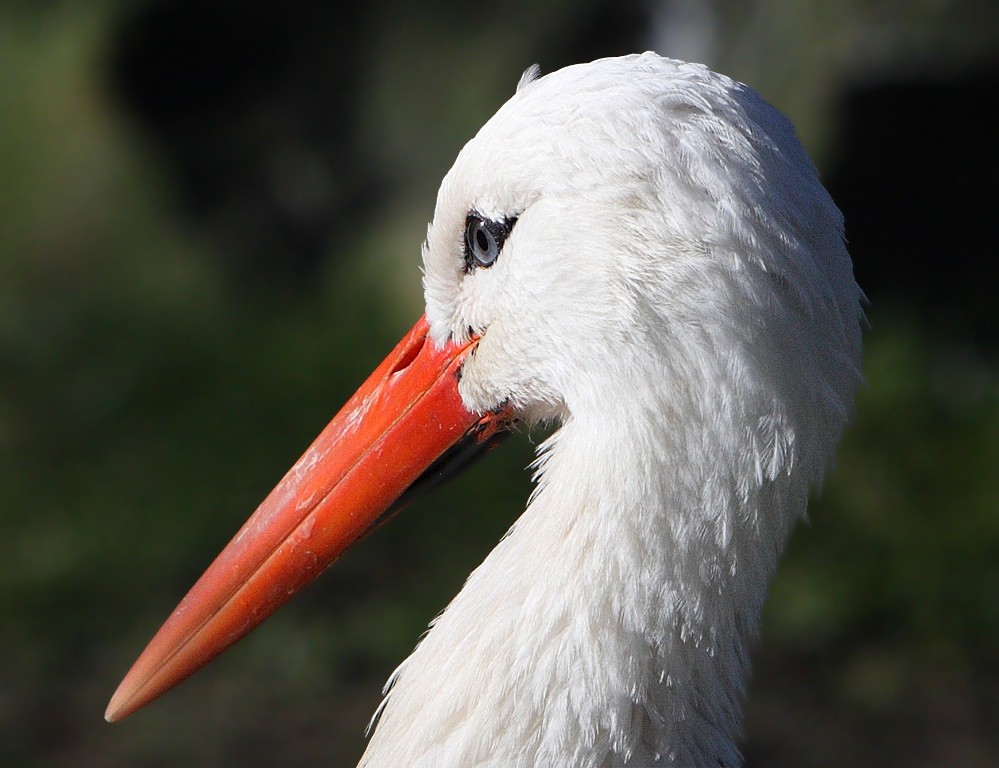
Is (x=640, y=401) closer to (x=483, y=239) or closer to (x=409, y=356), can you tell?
(x=483, y=239)

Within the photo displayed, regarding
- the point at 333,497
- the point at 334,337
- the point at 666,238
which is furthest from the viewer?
the point at 334,337

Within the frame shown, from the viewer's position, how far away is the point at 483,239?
138 centimetres

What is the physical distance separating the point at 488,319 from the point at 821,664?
2.47 metres

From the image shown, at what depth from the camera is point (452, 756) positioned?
4.16ft

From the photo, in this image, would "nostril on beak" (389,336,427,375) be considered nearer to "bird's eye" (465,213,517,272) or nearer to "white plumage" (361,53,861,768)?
"bird's eye" (465,213,517,272)

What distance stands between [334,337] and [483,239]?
123 inches

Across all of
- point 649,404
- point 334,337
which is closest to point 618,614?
point 649,404

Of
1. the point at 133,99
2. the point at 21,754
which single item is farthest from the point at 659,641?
the point at 133,99

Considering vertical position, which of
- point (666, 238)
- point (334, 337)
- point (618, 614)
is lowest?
point (334, 337)

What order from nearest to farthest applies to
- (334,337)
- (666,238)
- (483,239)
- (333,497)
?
(666,238) → (483,239) → (333,497) → (334,337)

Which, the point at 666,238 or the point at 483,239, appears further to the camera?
the point at 483,239

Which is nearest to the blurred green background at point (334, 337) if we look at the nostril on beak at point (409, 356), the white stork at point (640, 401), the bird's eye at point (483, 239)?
the nostril on beak at point (409, 356)

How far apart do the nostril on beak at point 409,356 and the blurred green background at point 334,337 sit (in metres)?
1.12

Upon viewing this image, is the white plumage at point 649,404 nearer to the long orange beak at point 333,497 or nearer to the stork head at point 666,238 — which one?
the stork head at point 666,238
